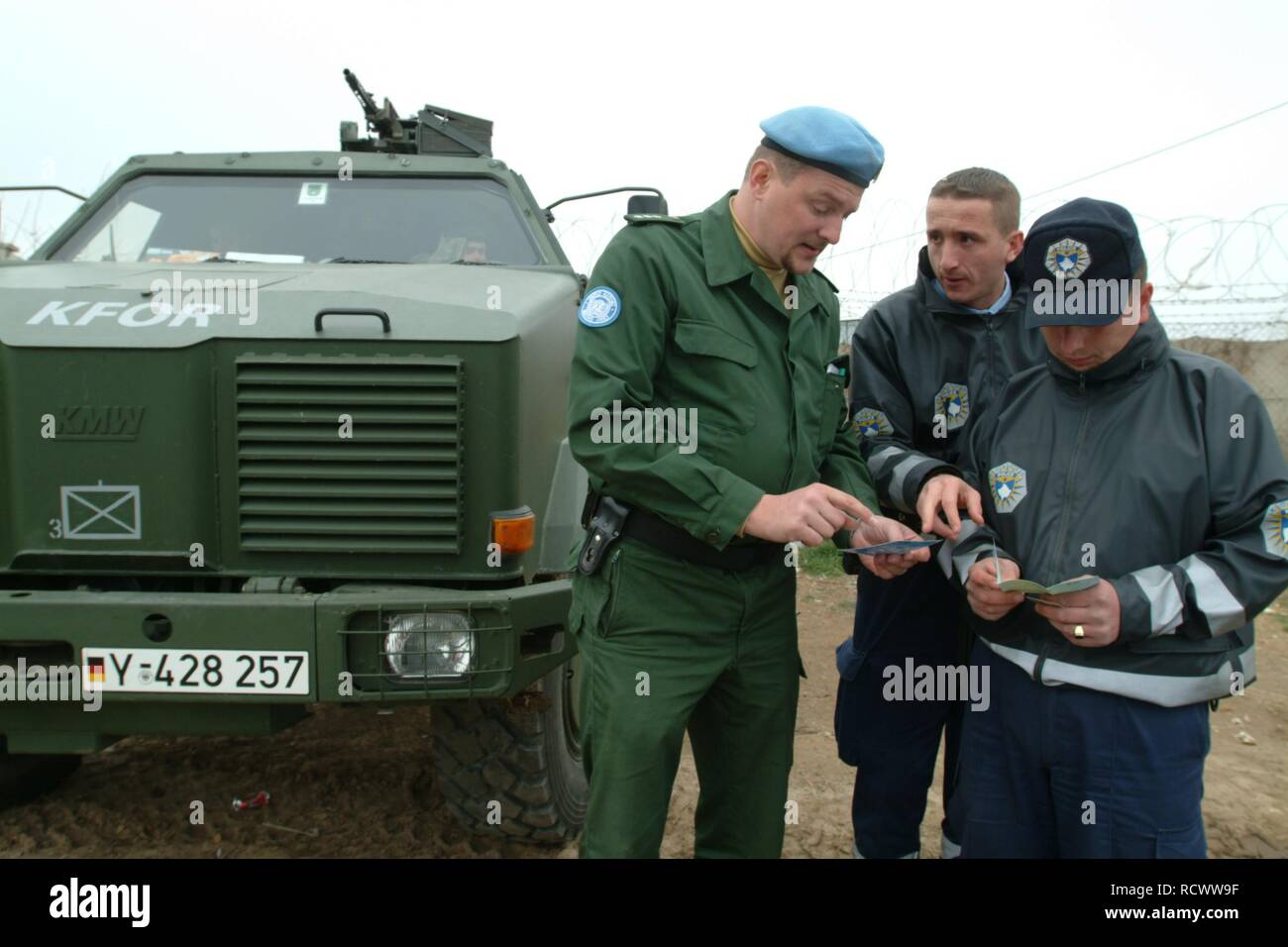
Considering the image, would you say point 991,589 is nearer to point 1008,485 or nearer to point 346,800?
point 1008,485

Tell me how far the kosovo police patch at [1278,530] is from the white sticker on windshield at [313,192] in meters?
3.08

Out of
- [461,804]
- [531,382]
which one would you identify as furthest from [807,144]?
[461,804]

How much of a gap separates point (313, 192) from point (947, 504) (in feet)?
8.58

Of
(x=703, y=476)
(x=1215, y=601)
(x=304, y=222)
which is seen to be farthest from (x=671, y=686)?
(x=304, y=222)

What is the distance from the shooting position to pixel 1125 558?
1.88 m

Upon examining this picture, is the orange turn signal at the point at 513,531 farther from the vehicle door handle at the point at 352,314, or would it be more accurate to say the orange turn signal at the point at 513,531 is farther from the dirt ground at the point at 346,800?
the dirt ground at the point at 346,800

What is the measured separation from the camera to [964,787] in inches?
85.9

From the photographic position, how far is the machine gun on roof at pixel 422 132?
4137mm

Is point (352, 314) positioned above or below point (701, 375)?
above

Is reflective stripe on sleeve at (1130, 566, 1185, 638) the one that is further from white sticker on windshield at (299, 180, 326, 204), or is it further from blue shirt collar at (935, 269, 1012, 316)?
white sticker on windshield at (299, 180, 326, 204)

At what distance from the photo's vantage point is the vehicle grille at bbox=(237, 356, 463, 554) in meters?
2.44

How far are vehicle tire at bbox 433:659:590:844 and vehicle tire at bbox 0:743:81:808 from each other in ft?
4.47

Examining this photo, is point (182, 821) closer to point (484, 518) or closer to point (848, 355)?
point (484, 518)

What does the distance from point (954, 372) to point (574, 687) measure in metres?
1.48
